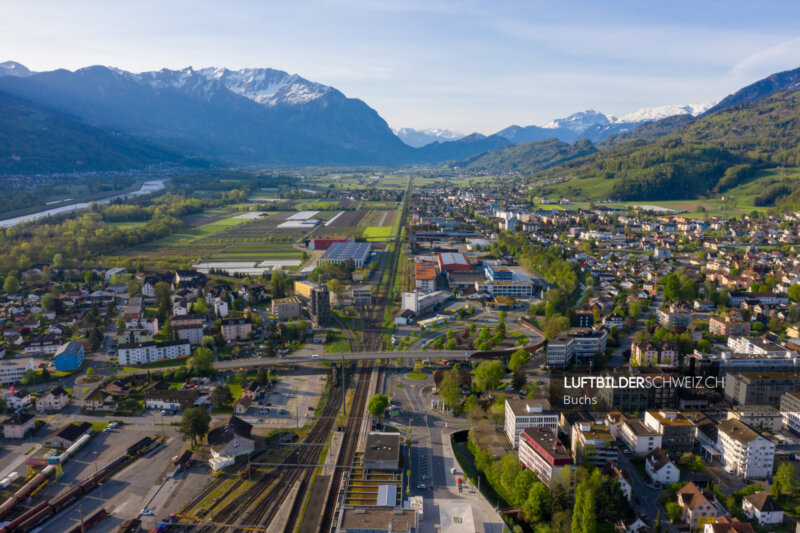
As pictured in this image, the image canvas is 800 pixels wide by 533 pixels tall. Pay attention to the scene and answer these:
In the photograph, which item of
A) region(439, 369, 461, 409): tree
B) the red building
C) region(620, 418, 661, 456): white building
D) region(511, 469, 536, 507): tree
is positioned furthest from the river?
region(620, 418, 661, 456): white building

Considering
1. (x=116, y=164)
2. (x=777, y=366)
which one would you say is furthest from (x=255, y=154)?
(x=777, y=366)

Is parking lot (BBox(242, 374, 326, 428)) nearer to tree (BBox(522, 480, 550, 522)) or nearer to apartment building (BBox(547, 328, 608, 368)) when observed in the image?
tree (BBox(522, 480, 550, 522))

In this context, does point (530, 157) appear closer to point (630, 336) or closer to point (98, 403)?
point (630, 336)

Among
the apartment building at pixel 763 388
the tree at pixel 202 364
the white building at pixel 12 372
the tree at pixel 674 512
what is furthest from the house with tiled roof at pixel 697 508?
the white building at pixel 12 372

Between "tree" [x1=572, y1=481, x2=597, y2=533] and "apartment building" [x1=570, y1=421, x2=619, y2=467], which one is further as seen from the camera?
"apartment building" [x1=570, y1=421, x2=619, y2=467]

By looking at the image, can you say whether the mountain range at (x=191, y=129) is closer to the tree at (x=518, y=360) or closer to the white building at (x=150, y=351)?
the white building at (x=150, y=351)

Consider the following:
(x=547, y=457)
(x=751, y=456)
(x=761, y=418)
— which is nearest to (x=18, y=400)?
(x=547, y=457)
